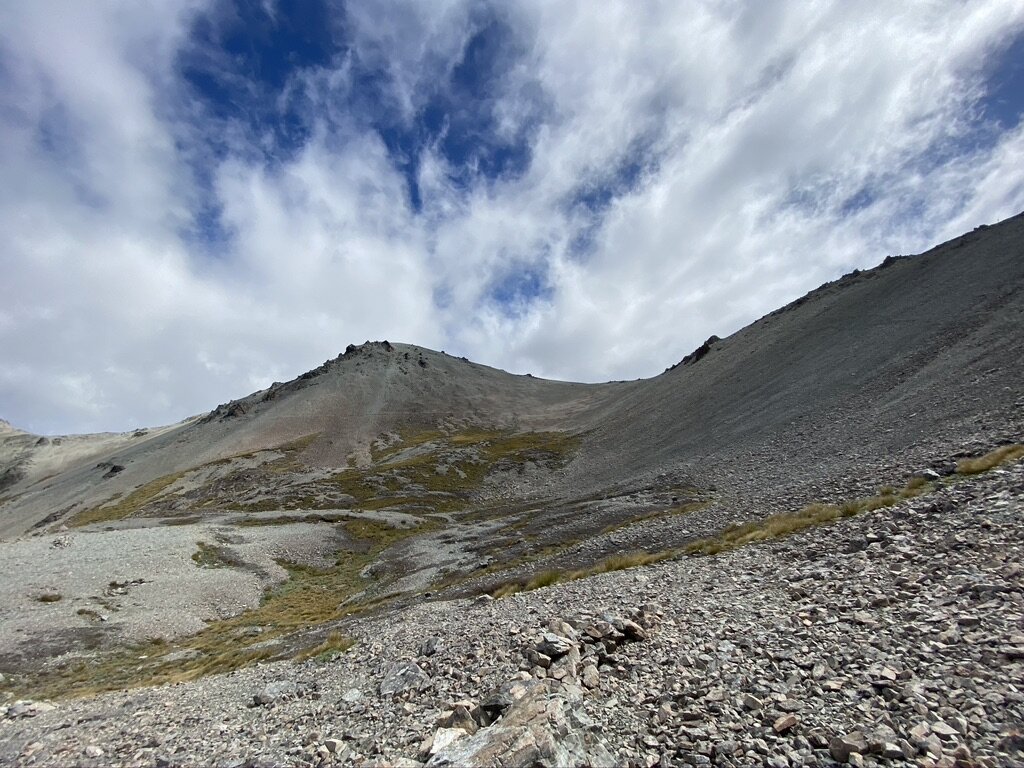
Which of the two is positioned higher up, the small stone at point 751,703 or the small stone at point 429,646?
the small stone at point 429,646

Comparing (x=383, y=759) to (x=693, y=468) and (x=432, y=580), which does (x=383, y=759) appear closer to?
(x=432, y=580)

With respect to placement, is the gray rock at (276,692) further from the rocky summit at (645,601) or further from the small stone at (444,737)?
the small stone at (444,737)

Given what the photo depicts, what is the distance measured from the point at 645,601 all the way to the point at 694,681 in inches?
243

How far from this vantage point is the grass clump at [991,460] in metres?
19.0

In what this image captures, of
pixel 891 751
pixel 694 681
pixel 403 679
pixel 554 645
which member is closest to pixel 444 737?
pixel 554 645

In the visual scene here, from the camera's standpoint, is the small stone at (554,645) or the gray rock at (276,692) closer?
the small stone at (554,645)

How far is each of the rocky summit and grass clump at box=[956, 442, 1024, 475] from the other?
140 millimetres

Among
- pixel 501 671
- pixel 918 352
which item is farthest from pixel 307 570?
pixel 918 352

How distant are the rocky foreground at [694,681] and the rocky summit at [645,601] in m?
0.07

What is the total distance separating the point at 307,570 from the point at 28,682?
24355mm

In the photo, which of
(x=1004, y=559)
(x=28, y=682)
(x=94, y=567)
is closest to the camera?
(x=1004, y=559)

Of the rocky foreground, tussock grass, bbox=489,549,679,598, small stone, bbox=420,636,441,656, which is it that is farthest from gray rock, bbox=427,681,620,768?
tussock grass, bbox=489,549,679,598

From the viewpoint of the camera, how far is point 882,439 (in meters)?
34.0

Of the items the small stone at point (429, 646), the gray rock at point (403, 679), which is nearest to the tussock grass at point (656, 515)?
the small stone at point (429, 646)
